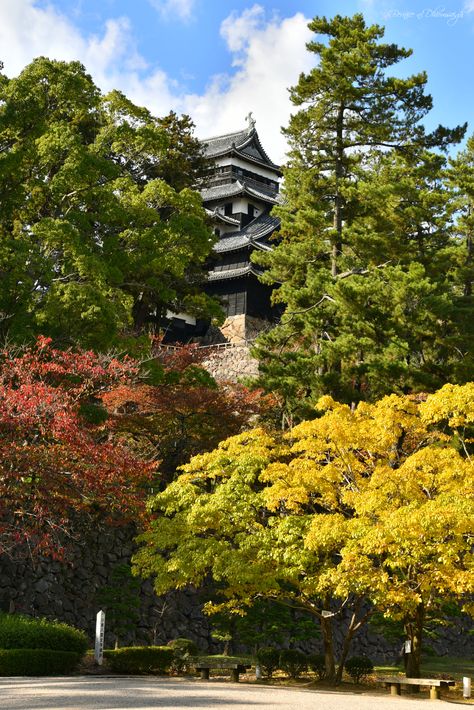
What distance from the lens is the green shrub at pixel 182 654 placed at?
20.0 m

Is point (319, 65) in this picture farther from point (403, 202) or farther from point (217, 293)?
point (217, 293)

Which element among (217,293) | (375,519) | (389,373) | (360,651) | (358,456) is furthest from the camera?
(217,293)

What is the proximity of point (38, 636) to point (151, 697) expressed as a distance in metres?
5.27

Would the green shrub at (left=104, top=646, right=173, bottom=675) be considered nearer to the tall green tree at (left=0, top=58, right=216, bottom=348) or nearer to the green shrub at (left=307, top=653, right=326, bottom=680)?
the green shrub at (left=307, top=653, right=326, bottom=680)

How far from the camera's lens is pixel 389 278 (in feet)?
81.7

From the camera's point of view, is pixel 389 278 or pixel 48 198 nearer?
pixel 48 198

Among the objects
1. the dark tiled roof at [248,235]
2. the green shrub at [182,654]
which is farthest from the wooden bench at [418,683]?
the dark tiled roof at [248,235]

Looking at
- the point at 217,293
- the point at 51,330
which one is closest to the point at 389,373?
the point at 51,330

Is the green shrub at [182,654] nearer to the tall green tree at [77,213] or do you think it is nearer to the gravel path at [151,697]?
the gravel path at [151,697]

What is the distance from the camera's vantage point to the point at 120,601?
71.3 ft

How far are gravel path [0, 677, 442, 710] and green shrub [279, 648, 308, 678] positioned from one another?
3.30 meters

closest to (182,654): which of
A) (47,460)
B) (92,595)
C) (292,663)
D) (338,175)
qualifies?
(292,663)

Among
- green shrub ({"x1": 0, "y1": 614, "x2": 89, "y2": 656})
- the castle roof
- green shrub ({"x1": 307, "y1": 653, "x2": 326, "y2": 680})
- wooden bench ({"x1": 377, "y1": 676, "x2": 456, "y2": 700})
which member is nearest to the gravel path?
green shrub ({"x1": 0, "y1": 614, "x2": 89, "y2": 656})

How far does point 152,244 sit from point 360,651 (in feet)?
47.7
